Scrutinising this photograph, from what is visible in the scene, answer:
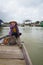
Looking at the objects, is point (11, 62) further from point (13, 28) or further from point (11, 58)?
point (13, 28)

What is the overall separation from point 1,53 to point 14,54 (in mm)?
418

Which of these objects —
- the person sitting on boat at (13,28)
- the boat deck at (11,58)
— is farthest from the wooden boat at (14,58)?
the person sitting on boat at (13,28)

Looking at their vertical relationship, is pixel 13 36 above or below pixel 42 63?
above

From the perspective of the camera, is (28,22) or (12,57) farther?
(28,22)

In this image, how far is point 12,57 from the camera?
5.70 meters

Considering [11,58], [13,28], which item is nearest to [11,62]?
[11,58]

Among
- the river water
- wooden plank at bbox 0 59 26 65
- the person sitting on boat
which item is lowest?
the river water

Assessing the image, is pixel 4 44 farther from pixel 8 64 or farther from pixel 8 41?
pixel 8 64


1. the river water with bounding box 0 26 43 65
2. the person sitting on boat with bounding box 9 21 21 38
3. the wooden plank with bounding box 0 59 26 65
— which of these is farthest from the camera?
the river water with bounding box 0 26 43 65

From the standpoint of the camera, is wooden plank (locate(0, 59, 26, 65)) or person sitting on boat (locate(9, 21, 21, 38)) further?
person sitting on boat (locate(9, 21, 21, 38))

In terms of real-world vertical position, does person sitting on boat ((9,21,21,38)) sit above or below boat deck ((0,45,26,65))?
above

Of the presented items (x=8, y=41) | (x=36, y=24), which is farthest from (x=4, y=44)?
(x=36, y=24)

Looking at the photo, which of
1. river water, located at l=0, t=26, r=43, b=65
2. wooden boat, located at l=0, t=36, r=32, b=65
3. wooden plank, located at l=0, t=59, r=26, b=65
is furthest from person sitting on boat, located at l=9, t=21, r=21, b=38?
wooden plank, located at l=0, t=59, r=26, b=65

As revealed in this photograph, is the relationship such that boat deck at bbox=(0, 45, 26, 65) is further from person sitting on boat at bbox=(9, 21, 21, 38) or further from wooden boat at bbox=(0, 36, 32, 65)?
person sitting on boat at bbox=(9, 21, 21, 38)
